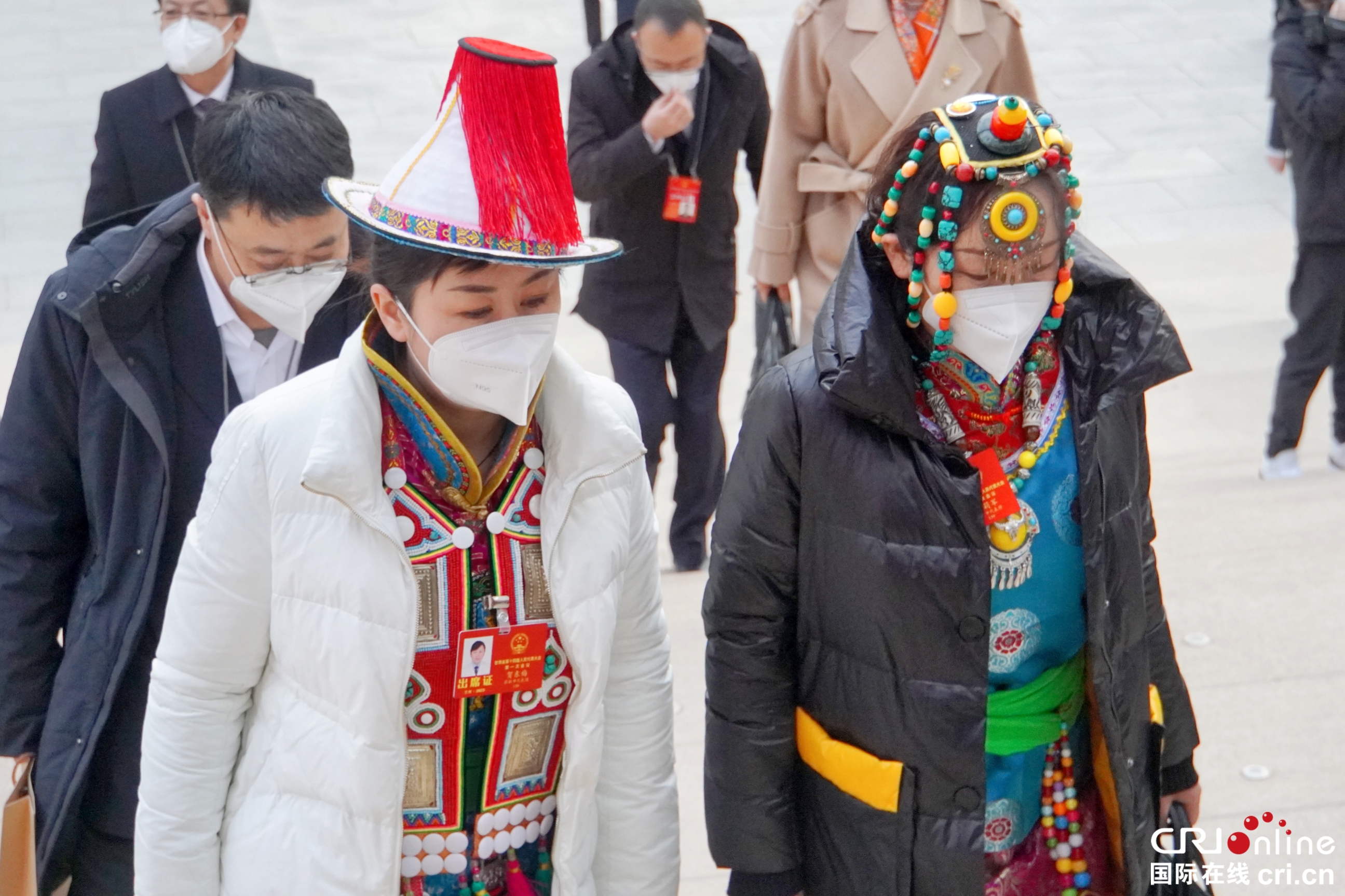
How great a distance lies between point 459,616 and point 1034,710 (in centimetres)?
83

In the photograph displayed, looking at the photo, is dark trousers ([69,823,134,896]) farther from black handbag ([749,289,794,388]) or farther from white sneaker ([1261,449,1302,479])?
white sneaker ([1261,449,1302,479])

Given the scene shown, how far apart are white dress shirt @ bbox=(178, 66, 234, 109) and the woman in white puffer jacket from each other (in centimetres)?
249

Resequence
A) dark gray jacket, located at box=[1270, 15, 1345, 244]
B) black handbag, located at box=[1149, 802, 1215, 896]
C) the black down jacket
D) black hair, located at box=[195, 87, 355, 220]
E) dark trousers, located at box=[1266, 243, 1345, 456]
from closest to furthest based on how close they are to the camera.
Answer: the black down jacket
black handbag, located at box=[1149, 802, 1215, 896]
black hair, located at box=[195, 87, 355, 220]
dark gray jacket, located at box=[1270, 15, 1345, 244]
dark trousers, located at box=[1266, 243, 1345, 456]

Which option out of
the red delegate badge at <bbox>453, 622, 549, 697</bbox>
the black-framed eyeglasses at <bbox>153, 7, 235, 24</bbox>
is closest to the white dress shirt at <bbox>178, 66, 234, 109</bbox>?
the black-framed eyeglasses at <bbox>153, 7, 235, 24</bbox>

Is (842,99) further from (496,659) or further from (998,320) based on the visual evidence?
(496,659)

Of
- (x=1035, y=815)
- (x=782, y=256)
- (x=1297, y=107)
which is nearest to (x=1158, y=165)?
(x=1297, y=107)

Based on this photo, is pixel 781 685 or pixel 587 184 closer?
pixel 781 685

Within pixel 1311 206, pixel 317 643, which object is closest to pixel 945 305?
pixel 317 643

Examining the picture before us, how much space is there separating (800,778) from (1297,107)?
4.23 metres

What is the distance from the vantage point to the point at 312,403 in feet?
6.86

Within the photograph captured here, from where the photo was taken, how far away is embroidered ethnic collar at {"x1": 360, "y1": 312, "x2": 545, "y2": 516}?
2.14 m

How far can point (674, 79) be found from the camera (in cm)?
500

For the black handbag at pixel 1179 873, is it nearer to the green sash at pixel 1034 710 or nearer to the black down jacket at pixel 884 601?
the black down jacket at pixel 884 601

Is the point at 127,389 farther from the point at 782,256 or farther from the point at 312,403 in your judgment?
the point at 782,256
